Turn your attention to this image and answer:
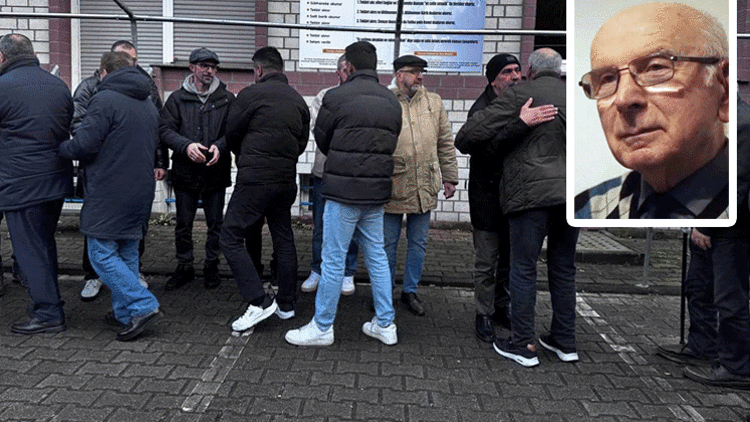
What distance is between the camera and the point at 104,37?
848cm

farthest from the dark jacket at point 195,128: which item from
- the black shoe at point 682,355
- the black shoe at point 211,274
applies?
the black shoe at point 682,355

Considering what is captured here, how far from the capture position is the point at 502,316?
4.43 meters

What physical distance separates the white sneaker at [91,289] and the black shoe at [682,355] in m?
4.21

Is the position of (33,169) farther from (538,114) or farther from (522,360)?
(522,360)

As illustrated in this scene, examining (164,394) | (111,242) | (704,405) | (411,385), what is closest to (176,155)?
(111,242)

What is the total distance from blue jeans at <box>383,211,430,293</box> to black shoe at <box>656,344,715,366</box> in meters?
1.77

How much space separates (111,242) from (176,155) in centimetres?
123

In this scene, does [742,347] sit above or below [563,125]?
below

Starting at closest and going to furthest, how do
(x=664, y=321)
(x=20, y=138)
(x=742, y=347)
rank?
(x=742, y=347), (x=20, y=138), (x=664, y=321)

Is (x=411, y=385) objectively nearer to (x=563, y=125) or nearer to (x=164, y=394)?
(x=164, y=394)

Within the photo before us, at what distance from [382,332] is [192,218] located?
2.08 meters

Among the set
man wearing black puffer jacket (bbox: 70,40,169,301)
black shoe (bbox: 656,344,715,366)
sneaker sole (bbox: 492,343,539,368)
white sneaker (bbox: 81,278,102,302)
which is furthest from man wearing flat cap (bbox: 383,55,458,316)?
white sneaker (bbox: 81,278,102,302)

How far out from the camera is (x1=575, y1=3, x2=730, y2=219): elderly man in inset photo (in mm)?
2248

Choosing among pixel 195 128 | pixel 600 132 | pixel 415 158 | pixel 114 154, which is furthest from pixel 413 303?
pixel 600 132
